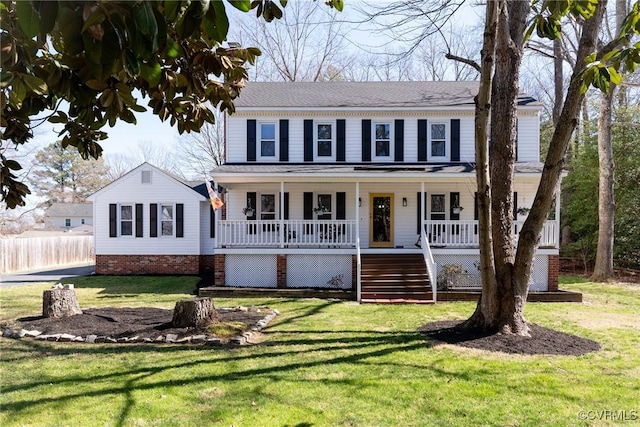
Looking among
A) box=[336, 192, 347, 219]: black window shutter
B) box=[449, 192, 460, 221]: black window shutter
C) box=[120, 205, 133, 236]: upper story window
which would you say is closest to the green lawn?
box=[449, 192, 460, 221]: black window shutter

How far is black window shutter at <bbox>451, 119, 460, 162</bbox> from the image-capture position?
15.3 metres

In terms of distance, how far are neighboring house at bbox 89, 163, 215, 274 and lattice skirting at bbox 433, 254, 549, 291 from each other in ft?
31.8

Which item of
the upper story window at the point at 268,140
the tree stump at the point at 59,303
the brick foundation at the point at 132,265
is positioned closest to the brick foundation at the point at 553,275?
the upper story window at the point at 268,140

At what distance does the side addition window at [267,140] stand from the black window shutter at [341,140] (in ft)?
7.85

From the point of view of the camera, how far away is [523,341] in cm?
694

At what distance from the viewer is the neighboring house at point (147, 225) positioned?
16.9 m

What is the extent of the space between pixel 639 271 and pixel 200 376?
19.8 metres

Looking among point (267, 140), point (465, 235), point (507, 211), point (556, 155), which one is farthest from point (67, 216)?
point (556, 155)

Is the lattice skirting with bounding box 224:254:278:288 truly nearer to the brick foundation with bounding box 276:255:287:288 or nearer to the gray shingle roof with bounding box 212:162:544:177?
the brick foundation with bounding box 276:255:287:288

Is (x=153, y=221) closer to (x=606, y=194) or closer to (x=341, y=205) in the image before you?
(x=341, y=205)

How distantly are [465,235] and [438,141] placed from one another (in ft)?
13.3

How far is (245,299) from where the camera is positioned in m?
12.1

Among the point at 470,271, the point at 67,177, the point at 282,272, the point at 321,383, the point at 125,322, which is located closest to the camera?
the point at 321,383

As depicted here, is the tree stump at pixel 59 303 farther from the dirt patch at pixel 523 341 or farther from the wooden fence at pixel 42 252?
the wooden fence at pixel 42 252
